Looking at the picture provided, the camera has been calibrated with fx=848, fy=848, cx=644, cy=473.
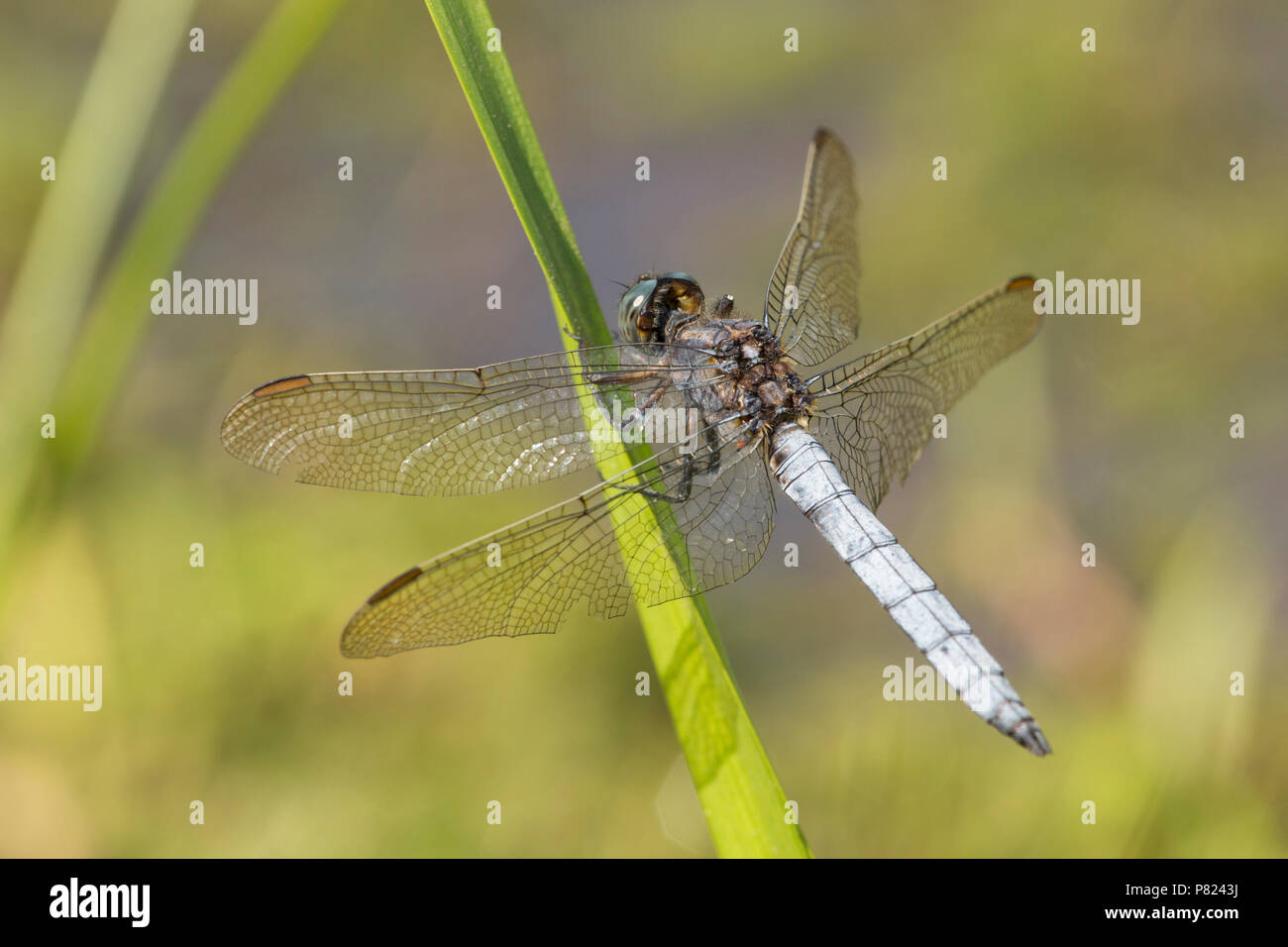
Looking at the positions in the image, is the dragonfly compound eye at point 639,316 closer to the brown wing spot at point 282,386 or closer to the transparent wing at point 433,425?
the transparent wing at point 433,425

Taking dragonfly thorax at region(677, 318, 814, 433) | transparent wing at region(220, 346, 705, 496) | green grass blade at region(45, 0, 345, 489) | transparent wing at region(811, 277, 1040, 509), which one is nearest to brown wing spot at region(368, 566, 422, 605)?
transparent wing at region(220, 346, 705, 496)

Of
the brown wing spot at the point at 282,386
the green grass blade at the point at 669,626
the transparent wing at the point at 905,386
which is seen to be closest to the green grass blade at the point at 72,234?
the brown wing spot at the point at 282,386

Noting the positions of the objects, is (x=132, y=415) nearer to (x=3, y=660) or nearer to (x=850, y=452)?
(x=3, y=660)

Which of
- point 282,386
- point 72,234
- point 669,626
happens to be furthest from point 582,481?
point 669,626

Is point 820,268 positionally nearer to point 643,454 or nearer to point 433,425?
point 643,454

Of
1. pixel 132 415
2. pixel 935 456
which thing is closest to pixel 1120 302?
pixel 935 456
